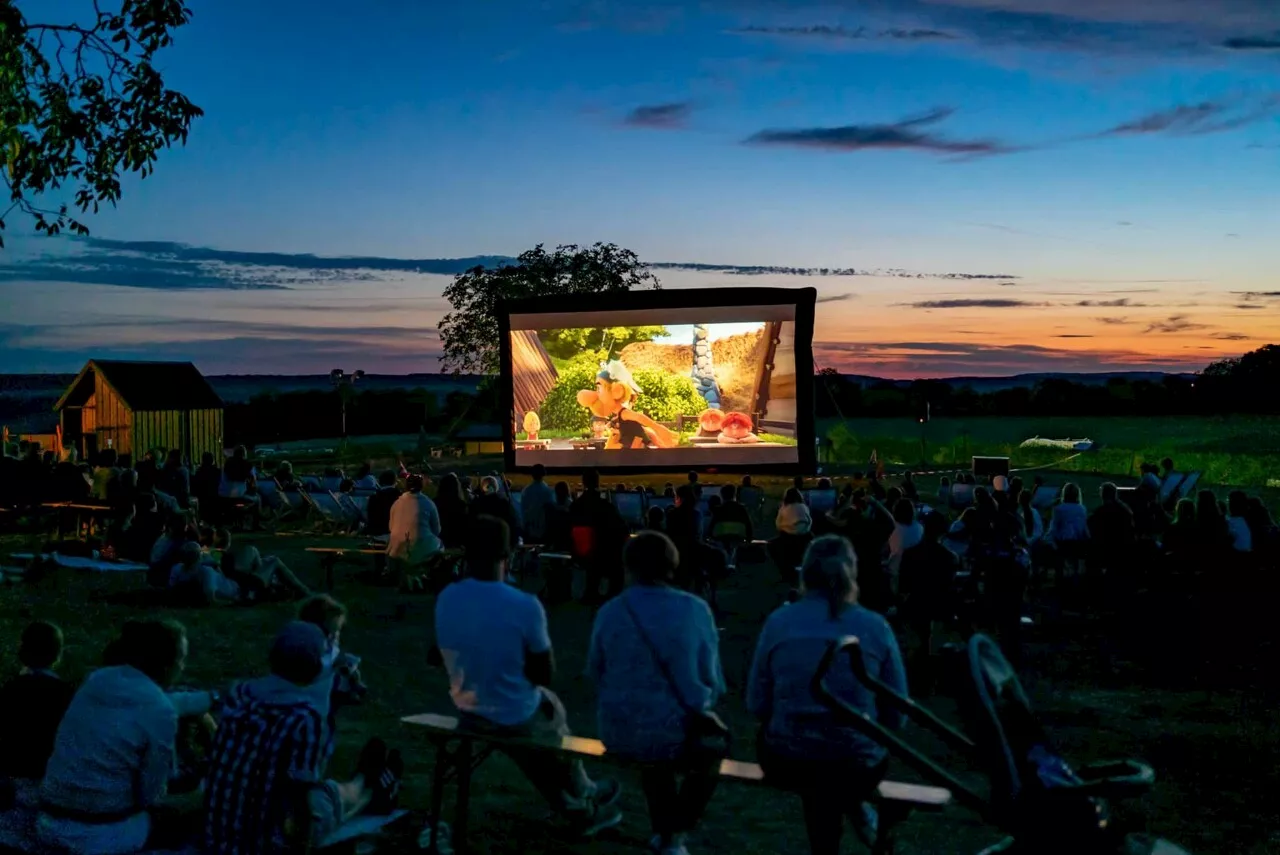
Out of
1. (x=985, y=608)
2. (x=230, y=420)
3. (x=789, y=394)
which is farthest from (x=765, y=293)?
(x=230, y=420)

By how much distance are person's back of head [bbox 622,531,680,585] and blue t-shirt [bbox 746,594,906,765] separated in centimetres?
46

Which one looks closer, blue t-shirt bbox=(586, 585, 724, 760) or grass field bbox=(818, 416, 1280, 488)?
blue t-shirt bbox=(586, 585, 724, 760)

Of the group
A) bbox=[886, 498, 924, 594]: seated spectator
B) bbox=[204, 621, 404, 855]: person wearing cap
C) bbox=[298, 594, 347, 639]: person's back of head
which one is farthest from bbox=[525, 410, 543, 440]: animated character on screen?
bbox=[204, 621, 404, 855]: person wearing cap

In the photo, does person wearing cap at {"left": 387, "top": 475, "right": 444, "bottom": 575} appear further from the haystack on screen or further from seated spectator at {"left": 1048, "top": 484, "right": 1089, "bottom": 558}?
the haystack on screen

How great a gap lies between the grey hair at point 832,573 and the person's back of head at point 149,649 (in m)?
2.00

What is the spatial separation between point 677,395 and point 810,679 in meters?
19.0

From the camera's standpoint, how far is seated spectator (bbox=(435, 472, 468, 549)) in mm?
12148

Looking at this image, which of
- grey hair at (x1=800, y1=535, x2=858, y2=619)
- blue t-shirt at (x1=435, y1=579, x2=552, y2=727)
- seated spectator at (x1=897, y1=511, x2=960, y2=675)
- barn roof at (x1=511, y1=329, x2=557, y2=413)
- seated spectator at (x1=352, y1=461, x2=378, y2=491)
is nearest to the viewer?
grey hair at (x1=800, y1=535, x2=858, y2=619)

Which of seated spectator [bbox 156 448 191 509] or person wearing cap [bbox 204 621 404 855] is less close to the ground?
seated spectator [bbox 156 448 191 509]

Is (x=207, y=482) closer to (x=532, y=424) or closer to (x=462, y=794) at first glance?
(x=532, y=424)

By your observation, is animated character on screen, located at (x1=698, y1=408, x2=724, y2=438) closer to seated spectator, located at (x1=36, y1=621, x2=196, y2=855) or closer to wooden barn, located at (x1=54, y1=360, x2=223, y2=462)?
wooden barn, located at (x1=54, y1=360, x2=223, y2=462)

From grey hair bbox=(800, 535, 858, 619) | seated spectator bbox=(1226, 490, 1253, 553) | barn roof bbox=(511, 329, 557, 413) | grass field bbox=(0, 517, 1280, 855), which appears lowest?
grass field bbox=(0, 517, 1280, 855)

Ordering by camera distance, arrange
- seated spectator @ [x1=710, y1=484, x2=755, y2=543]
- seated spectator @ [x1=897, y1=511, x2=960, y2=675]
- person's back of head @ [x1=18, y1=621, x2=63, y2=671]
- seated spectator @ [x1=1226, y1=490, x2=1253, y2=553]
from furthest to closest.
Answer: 1. seated spectator @ [x1=710, y1=484, x2=755, y2=543]
2. seated spectator @ [x1=1226, y1=490, x2=1253, y2=553]
3. seated spectator @ [x1=897, y1=511, x2=960, y2=675]
4. person's back of head @ [x1=18, y1=621, x2=63, y2=671]

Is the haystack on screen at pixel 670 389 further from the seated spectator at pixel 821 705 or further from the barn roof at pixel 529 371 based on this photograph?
the seated spectator at pixel 821 705
